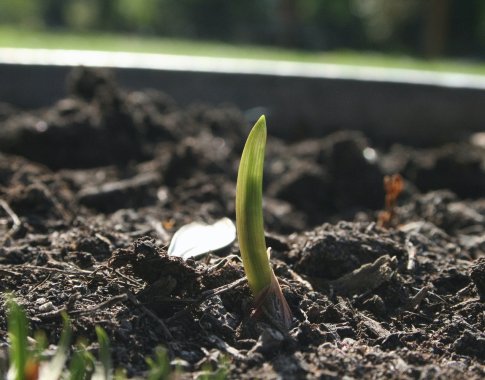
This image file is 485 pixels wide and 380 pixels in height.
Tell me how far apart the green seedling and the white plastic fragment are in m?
0.26

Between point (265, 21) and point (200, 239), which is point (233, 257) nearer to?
point (200, 239)

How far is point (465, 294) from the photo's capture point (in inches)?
70.9

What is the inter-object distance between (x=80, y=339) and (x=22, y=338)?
0.31 m

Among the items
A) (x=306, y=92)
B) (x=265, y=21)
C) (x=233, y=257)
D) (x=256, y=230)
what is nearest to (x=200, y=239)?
(x=233, y=257)

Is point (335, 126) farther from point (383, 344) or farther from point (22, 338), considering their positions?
point (22, 338)

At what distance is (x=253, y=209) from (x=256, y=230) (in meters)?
0.04

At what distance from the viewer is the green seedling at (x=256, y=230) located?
1.42m

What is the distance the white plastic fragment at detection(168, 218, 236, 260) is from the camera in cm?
177

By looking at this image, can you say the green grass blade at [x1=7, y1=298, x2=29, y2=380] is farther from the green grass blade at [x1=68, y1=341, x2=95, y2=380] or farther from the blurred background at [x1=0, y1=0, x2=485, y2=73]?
the blurred background at [x1=0, y1=0, x2=485, y2=73]

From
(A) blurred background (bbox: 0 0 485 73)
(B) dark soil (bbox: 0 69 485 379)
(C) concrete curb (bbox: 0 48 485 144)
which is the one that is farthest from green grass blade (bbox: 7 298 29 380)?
(A) blurred background (bbox: 0 0 485 73)

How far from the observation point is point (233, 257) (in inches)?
69.1

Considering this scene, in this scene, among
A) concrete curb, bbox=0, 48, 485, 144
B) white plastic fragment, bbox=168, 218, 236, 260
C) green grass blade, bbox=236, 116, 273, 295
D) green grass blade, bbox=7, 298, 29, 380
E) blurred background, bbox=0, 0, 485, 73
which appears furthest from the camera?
blurred background, bbox=0, 0, 485, 73

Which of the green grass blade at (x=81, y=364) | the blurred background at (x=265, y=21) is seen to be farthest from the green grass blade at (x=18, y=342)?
the blurred background at (x=265, y=21)

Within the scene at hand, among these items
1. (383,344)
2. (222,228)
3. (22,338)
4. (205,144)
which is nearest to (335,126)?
(205,144)
